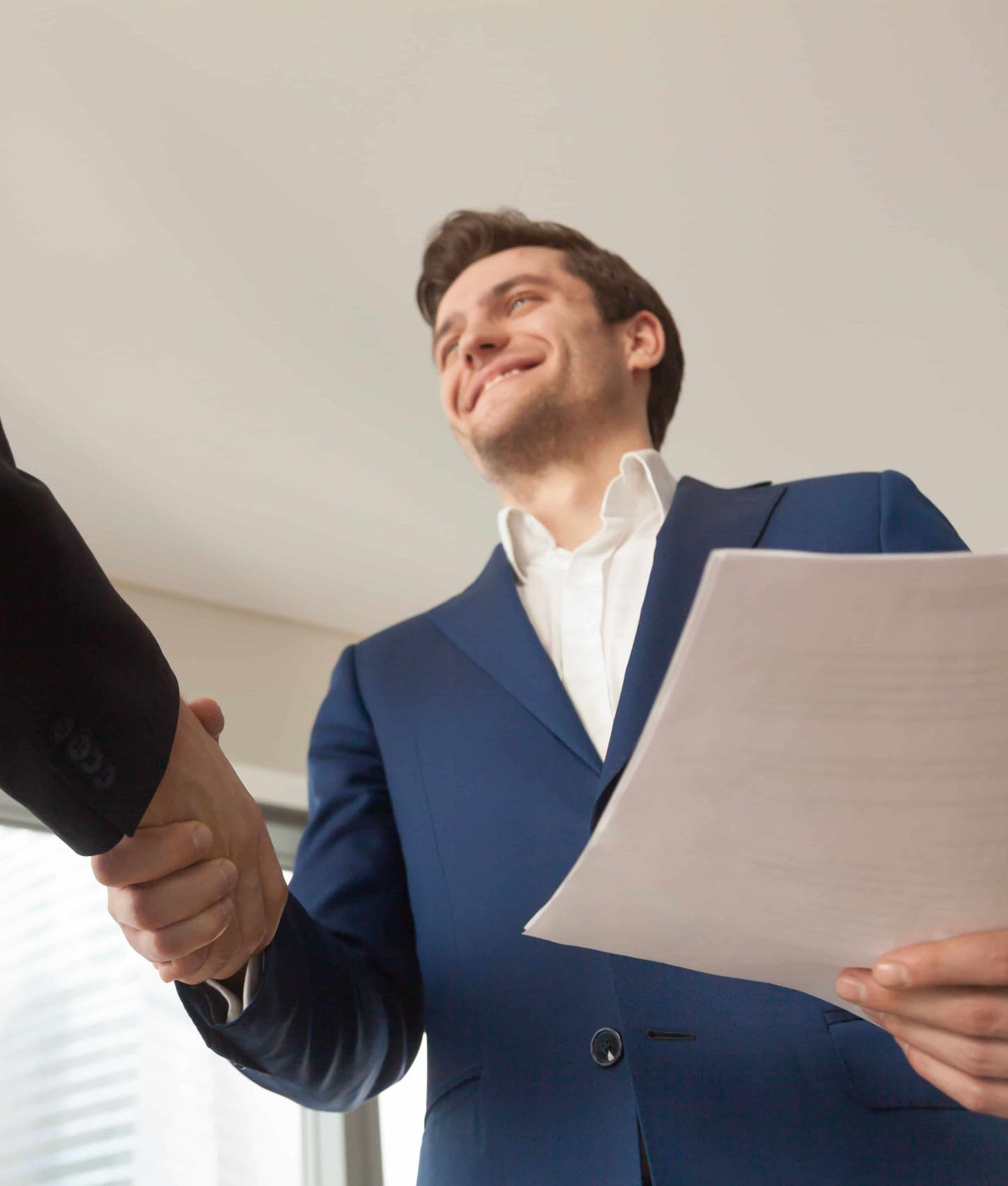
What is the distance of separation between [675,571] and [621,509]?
13.5 inches

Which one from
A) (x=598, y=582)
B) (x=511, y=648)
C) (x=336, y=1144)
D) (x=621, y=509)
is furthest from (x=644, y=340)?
(x=336, y=1144)

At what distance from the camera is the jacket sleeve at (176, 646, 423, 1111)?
2.82 ft

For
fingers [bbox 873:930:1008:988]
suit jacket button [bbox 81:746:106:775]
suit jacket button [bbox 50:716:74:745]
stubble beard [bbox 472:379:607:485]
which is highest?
stubble beard [bbox 472:379:607:485]

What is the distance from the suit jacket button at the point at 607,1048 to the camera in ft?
2.77

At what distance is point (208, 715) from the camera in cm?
79

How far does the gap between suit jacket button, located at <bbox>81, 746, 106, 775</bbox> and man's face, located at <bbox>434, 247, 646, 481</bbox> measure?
1.03 metres

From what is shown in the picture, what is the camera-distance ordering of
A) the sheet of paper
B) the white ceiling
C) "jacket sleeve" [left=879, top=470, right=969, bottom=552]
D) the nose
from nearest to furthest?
the sheet of paper, "jacket sleeve" [left=879, top=470, right=969, bottom=552], the nose, the white ceiling

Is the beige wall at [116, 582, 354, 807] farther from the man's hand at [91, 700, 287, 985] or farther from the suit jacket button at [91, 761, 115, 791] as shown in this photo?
the suit jacket button at [91, 761, 115, 791]

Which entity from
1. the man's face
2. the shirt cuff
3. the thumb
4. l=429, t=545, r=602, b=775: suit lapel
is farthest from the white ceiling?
the shirt cuff

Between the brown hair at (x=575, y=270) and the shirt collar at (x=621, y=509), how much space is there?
390 mm

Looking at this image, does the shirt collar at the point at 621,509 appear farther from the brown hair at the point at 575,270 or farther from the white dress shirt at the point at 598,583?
the brown hair at the point at 575,270

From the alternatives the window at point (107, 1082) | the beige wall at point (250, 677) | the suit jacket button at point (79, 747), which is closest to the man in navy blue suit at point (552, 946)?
the suit jacket button at point (79, 747)

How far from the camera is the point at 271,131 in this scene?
6.48 feet

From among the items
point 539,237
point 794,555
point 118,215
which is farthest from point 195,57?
point 794,555
